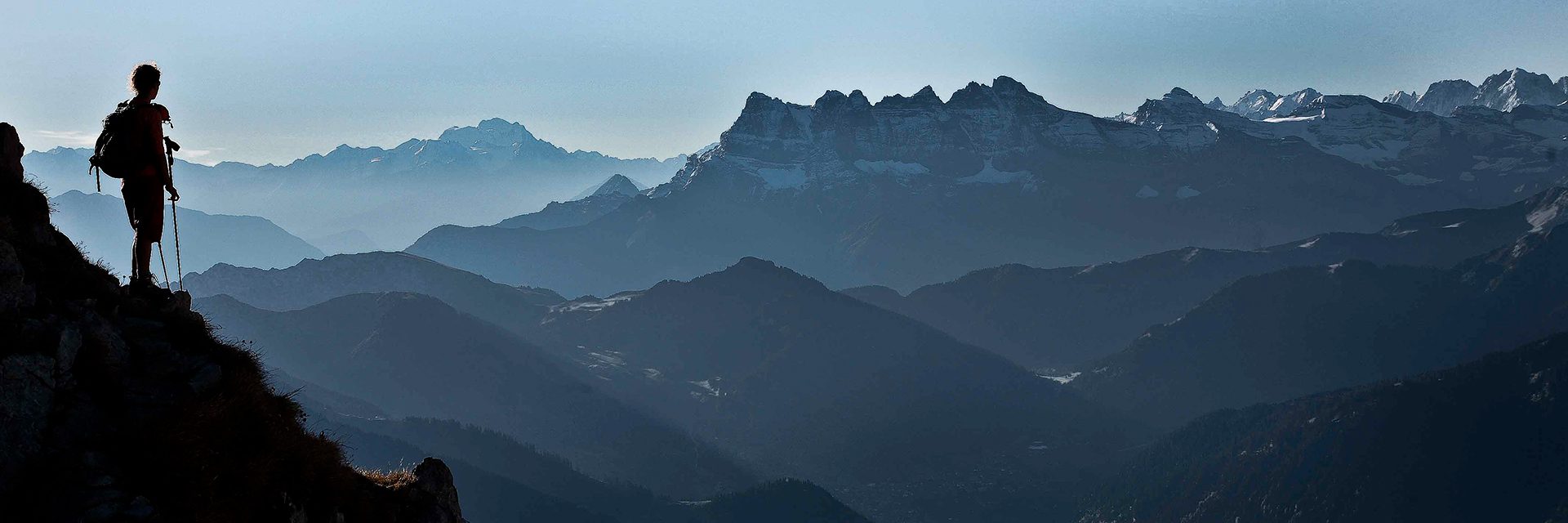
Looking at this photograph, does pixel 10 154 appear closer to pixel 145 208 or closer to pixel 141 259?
pixel 145 208

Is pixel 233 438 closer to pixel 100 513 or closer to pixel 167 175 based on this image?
pixel 100 513

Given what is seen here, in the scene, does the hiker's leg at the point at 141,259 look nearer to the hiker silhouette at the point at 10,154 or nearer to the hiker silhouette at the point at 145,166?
the hiker silhouette at the point at 145,166

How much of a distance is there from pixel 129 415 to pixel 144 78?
29.9ft

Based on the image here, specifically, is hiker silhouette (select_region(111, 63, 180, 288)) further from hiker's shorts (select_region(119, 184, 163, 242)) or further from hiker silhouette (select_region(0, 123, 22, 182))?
hiker silhouette (select_region(0, 123, 22, 182))

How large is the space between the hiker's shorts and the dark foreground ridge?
4.94 ft

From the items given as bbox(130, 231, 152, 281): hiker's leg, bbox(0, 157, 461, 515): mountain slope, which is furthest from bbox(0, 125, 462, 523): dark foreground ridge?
bbox(130, 231, 152, 281): hiker's leg

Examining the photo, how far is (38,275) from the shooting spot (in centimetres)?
2233

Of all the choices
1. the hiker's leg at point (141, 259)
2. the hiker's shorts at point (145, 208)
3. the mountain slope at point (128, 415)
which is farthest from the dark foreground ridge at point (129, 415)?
the hiker's shorts at point (145, 208)

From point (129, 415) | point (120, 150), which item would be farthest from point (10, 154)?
point (129, 415)

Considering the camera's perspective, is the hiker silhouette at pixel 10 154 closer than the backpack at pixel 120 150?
Yes

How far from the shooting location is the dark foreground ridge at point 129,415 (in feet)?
62.3

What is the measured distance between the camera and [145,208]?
25938mm

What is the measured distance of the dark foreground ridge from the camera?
19.0 meters

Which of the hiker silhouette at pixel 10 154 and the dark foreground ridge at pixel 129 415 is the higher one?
the hiker silhouette at pixel 10 154
